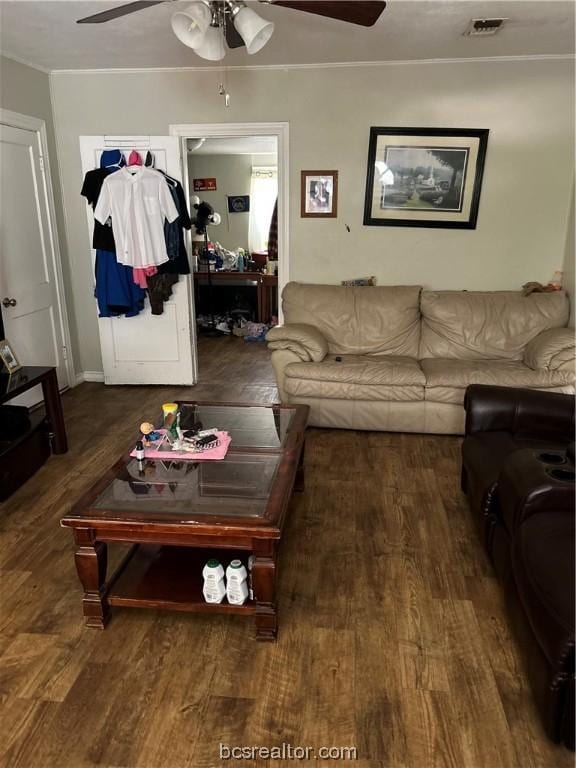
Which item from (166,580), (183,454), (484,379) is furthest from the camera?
(484,379)

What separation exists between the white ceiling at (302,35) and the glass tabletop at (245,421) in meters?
1.97

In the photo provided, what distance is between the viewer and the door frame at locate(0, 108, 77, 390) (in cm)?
378

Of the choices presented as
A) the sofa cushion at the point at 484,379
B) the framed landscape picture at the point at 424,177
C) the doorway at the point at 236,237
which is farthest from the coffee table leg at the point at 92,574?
the doorway at the point at 236,237

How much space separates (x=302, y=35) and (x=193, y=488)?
2856 millimetres

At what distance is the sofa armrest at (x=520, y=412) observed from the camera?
246cm

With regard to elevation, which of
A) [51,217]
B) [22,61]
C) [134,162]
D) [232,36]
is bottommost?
[51,217]

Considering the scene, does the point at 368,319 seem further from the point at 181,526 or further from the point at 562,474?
the point at 181,526

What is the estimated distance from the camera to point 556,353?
3471mm

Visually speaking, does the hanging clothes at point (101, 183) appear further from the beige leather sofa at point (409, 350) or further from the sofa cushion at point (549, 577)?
the sofa cushion at point (549, 577)

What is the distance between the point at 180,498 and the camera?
193 cm

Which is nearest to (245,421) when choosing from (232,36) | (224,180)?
(232,36)

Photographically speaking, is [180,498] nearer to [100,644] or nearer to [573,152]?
[100,644]

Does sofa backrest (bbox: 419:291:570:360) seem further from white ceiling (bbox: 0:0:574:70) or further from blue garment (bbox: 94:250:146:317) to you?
blue garment (bbox: 94:250:146:317)

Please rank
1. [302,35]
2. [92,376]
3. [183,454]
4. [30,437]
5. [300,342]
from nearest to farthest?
1. [183,454]
2. [30,437]
3. [302,35]
4. [300,342]
5. [92,376]
